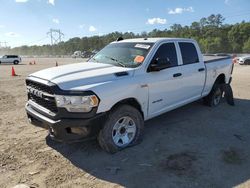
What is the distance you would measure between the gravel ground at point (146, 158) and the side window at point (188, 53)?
4.70ft

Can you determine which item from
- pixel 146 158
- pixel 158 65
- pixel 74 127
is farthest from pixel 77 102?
pixel 158 65

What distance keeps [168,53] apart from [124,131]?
196 cm

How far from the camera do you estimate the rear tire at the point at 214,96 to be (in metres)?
7.50

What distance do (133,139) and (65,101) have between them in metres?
1.54

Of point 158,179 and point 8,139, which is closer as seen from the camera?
point 158,179

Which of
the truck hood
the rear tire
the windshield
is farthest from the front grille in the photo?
the rear tire

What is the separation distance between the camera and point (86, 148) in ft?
15.8

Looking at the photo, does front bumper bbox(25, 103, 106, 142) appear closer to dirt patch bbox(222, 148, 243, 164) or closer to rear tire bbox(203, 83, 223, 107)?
dirt patch bbox(222, 148, 243, 164)

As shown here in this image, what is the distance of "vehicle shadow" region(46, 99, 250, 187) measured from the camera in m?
3.82

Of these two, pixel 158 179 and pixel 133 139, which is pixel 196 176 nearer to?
pixel 158 179

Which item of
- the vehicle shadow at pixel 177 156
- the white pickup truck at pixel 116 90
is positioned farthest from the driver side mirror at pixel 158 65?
the vehicle shadow at pixel 177 156

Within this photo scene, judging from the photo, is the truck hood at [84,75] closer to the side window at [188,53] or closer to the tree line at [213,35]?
the side window at [188,53]

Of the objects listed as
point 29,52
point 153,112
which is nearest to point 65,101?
point 153,112

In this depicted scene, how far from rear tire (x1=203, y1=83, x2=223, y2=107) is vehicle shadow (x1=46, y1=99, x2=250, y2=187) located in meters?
1.29
